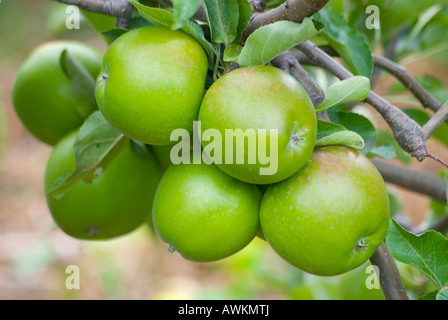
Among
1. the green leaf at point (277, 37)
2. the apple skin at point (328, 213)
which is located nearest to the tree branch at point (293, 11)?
the green leaf at point (277, 37)

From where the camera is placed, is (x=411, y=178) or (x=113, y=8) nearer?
(x=113, y=8)

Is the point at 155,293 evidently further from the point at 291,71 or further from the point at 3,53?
the point at 3,53

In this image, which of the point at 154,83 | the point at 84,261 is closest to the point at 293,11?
the point at 154,83

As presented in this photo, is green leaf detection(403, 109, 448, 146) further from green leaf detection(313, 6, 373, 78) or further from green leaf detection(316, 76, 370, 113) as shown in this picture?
green leaf detection(316, 76, 370, 113)

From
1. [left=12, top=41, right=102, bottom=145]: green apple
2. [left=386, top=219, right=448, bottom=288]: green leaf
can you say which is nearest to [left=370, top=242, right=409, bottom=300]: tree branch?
[left=386, top=219, right=448, bottom=288]: green leaf

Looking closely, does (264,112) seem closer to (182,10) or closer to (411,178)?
(182,10)

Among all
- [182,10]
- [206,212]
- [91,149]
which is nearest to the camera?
[182,10]

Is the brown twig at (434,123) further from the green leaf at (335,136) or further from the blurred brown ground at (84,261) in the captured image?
the blurred brown ground at (84,261)
